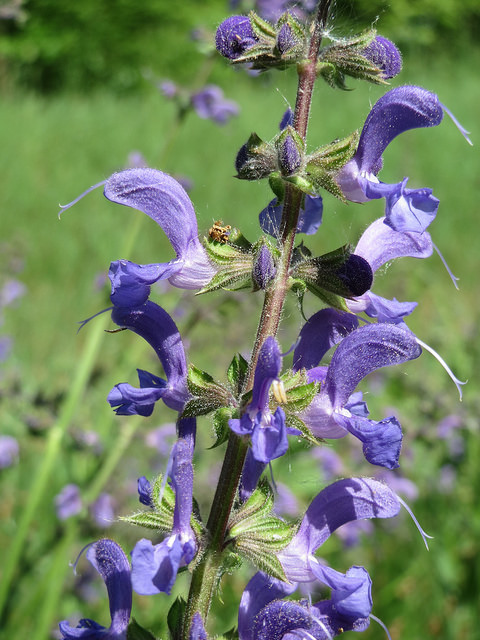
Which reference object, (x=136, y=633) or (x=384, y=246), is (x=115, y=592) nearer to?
(x=136, y=633)

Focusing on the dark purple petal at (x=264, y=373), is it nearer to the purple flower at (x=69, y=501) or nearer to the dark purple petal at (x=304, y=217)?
the dark purple petal at (x=304, y=217)

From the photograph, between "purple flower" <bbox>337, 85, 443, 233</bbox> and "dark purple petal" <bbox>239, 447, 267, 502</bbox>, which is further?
"dark purple petal" <bbox>239, 447, 267, 502</bbox>

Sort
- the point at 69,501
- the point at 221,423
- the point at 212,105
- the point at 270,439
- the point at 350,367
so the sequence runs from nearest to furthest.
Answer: the point at 270,439 < the point at 221,423 < the point at 350,367 < the point at 69,501 < the point at 212,105

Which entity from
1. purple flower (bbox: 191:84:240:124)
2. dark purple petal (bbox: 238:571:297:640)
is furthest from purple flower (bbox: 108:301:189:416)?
purple flower (bbox: 191:84:240:124)

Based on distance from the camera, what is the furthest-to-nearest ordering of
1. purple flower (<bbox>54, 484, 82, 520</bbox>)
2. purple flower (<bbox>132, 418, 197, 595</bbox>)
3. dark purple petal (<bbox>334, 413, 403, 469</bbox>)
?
1. purple flower (<bbox>54, 484, 82, 520</bbox>)
2. dark purple petal (<bbox>334, 413, 403, 469</bbox>)
3. purple flower (<bbox>132, 418, 197, 595</bbox>)

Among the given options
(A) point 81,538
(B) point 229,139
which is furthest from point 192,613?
(B) point 229,139

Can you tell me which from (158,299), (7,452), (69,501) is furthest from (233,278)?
(158,299)

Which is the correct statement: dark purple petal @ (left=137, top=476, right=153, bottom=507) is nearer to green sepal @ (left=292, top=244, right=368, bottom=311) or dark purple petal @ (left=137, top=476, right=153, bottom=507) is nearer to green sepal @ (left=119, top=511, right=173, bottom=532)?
green sepal @ (left=119, top=511, right=173, bottom=532)
